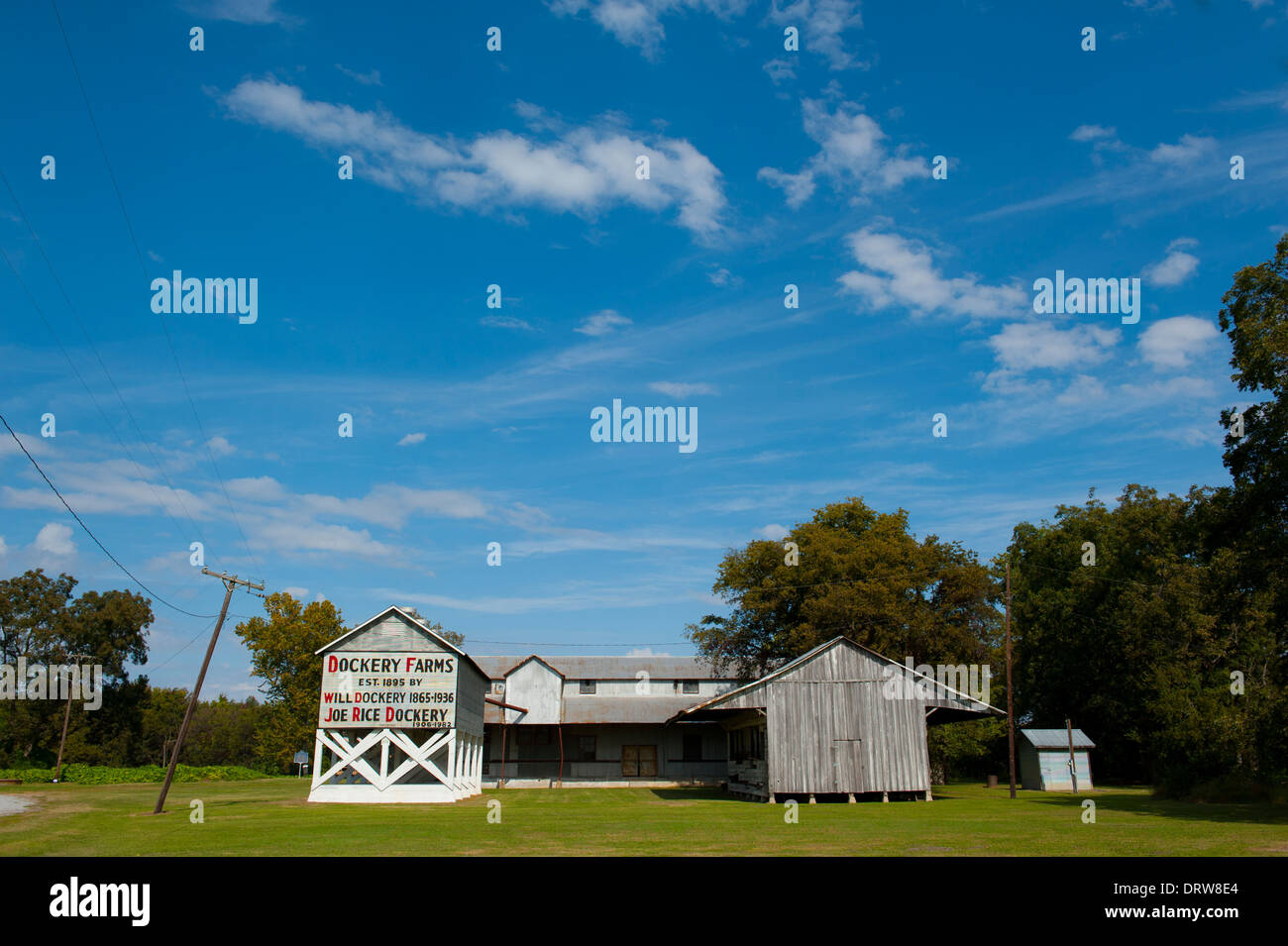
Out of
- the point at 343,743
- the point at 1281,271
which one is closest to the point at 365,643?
the point at 343,743

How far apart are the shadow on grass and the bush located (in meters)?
53.8

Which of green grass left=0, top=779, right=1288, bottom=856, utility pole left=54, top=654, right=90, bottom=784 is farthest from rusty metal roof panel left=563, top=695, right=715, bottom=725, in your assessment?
utility pole left=54, top=654, right=90, bottom=784

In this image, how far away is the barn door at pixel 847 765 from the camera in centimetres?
3356

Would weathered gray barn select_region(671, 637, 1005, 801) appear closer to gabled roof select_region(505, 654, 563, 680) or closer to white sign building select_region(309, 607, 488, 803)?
white sign building select_region(309, 607, 488, 803)

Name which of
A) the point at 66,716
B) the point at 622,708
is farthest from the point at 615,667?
the point at 66,716

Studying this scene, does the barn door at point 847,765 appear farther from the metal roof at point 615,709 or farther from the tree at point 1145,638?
the metal roof at point 615,709

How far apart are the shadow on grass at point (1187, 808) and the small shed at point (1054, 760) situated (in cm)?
378

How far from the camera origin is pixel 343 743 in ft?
118

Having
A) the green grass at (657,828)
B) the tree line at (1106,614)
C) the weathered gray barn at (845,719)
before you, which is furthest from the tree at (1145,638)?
Answer: the weathered gray barn at (845,719)

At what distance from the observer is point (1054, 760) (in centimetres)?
4288

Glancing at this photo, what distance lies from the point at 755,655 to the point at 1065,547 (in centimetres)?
2577

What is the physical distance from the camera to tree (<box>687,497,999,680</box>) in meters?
48.0

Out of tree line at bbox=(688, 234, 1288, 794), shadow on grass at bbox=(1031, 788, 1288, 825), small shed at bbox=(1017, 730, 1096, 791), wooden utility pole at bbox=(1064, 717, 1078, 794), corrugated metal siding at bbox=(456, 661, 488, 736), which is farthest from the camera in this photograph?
small shed at bbox=(1017, 730, 1096, 791)

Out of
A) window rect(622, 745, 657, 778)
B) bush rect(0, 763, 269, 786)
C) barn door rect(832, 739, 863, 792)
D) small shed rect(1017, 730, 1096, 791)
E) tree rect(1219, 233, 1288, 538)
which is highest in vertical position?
tree rect(1219, 233, 1288, 538)
